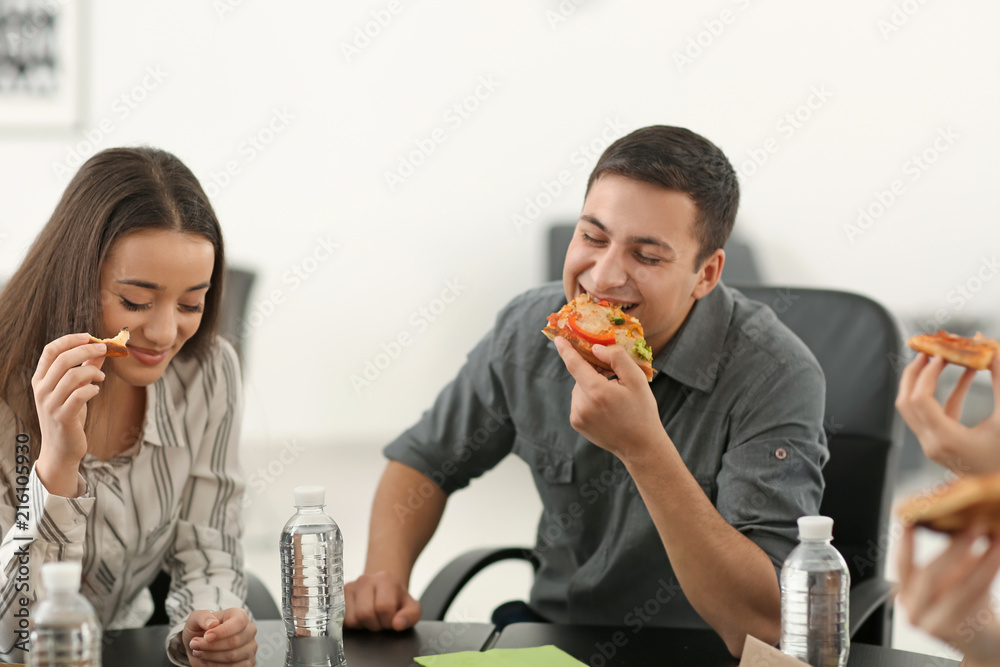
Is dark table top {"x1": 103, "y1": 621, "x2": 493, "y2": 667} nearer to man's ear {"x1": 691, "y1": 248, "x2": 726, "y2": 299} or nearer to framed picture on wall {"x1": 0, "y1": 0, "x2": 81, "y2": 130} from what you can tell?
man's ear {"x1": 691, "y1": 248, "x2": 726, "y2": 299}

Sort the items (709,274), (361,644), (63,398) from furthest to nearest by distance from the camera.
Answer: (709,274), (361,644), (63,398)

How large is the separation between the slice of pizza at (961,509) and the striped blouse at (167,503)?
1.11 metres

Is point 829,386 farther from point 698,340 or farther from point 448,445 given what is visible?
point 448,445

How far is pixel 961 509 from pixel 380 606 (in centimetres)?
96

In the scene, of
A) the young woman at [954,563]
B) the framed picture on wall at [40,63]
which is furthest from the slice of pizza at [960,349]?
the framed picture on wall at [40,63]

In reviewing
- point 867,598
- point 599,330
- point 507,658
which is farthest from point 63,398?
point 867,598

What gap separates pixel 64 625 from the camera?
1010 millimetres

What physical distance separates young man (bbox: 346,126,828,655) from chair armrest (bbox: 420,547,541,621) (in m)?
0.06

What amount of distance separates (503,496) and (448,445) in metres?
2.43

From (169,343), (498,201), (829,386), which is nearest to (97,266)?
(169,343)

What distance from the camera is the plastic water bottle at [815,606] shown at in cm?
128

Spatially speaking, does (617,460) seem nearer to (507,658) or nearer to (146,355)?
(507,658)

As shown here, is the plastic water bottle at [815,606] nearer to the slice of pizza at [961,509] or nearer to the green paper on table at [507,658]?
the green paper on table at [507,658]

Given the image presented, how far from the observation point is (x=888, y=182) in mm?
3729
